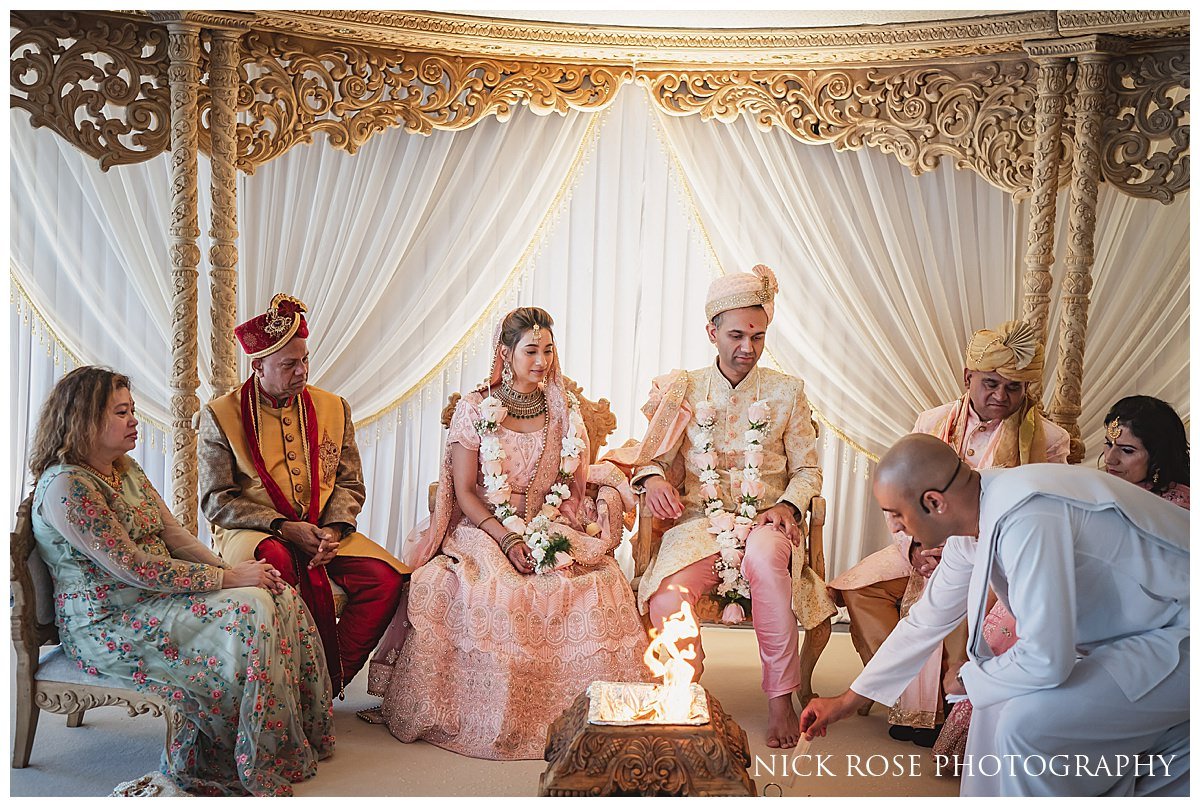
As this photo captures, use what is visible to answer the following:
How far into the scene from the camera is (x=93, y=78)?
5441 millimetres

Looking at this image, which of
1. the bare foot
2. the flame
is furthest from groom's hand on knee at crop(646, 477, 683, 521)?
the flame

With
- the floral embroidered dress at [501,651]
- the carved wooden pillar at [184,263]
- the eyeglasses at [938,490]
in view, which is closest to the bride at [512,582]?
the floral embroidered dress at [501,651]

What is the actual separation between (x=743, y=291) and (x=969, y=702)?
185 cm

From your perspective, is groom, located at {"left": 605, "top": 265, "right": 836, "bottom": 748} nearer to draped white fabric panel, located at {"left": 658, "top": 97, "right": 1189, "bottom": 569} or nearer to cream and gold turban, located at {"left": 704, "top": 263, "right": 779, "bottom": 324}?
cream and gold turban, located at {"left": 704, "top": 263, "right": 779, "bottom": 324}

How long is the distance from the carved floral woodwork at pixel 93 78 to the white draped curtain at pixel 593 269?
38.8 inches

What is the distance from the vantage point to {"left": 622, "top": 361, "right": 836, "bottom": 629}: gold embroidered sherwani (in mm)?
5141

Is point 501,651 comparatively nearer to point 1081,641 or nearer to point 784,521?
point 784,521

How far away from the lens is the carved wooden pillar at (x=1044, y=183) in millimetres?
5676

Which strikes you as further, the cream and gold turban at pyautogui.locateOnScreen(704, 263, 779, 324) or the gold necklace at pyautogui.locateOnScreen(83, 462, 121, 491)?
the cream and gold turban at pyautogui.locateOnScreen(704, 263, 779, 324)

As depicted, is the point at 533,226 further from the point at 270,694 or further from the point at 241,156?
the point at 270,694

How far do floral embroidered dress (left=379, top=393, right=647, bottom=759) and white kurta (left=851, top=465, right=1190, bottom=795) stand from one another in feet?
5.12

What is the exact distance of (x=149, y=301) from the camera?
650 centimetres

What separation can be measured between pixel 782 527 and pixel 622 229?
246cm
